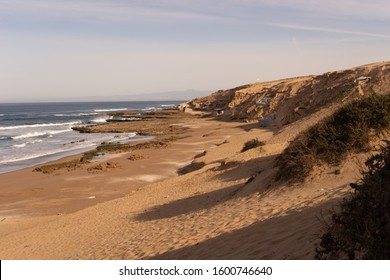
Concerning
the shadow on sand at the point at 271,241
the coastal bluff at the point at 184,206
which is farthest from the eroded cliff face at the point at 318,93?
the shadow on sand at the point at 271,241

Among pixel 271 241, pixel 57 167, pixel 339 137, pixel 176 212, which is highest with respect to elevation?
pixel 339 137

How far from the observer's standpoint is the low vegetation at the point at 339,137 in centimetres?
1171

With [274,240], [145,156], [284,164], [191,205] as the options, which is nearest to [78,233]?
[191,205]

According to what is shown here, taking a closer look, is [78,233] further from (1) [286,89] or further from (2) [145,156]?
(1) [286,89]

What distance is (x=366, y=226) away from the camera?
4637mm

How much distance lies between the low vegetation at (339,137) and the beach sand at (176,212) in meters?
0.45

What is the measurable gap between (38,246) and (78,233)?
1.35 m

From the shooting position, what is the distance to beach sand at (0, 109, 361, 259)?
7.97 meters

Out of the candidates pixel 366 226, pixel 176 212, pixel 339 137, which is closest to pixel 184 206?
pixel 176 212

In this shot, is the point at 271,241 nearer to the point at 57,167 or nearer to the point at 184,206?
the point at 184,206

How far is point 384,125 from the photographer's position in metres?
12.0

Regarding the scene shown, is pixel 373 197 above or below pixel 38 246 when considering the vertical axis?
above

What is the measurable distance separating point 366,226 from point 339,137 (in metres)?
7.76

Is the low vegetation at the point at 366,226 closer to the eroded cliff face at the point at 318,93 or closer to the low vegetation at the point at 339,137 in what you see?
the low vegetation at the point at 339,137
